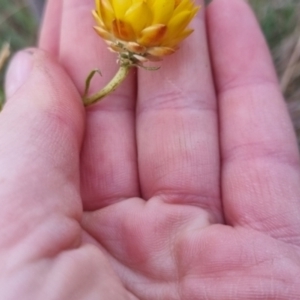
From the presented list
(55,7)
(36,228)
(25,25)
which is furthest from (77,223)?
(25,25)

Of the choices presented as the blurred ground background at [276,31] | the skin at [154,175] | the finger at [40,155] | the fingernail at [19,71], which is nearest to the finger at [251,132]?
the skin at [154,175]

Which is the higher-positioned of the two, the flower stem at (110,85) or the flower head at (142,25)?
the flower head at (142,25)

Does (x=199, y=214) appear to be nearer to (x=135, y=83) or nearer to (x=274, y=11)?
(x=135, y=83)

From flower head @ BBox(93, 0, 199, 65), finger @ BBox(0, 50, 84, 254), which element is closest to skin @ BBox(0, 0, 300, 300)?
finger @ BBox(0, 50, 84, 254)

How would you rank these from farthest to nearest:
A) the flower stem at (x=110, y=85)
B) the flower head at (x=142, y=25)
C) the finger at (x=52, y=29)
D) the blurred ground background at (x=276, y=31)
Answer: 1. the blurred ground background at (x=276, y=31)
2. the finger at (x=52, y=29)
3. the flower stem at (x=110, y=85)
4. the flower head at (x=142, y=25)

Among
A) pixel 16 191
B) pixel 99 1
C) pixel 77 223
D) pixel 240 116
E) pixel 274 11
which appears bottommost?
pixel 274 11

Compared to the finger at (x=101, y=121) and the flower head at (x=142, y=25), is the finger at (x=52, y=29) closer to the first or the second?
the finger at (x=101, y=121)
